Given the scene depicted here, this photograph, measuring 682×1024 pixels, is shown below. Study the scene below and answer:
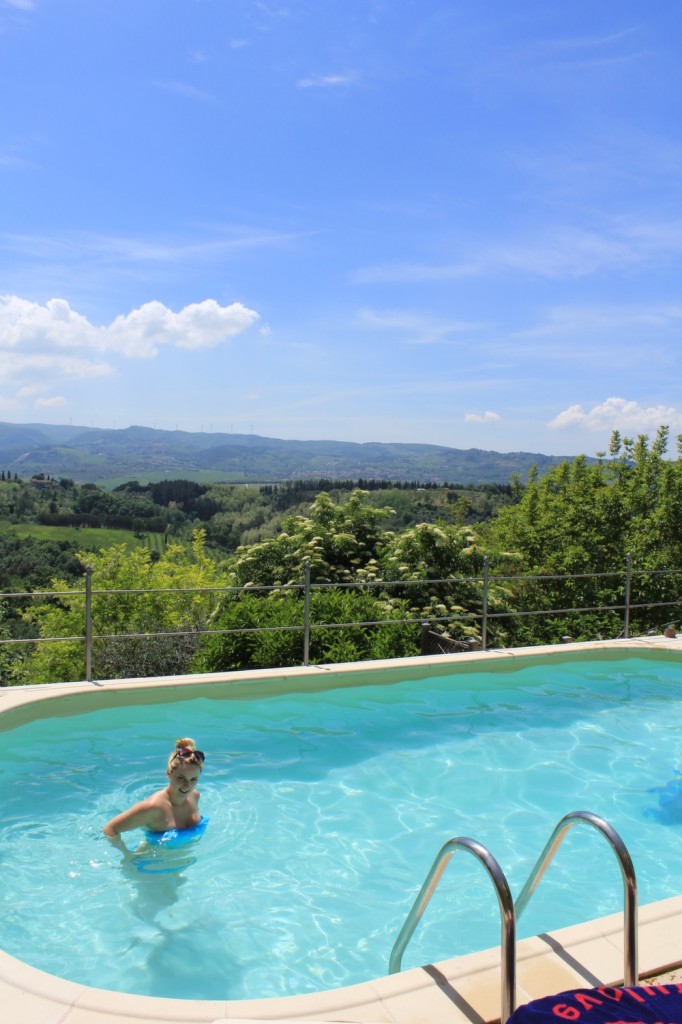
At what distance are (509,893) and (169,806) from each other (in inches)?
101

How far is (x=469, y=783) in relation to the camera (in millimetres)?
5008

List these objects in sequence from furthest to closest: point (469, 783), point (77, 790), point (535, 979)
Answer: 1. point (469, 783)
2. point (77, 790)
3. point (535, 979)

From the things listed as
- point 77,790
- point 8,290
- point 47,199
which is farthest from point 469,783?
point 8,290

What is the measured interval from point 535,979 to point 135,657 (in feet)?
20.6

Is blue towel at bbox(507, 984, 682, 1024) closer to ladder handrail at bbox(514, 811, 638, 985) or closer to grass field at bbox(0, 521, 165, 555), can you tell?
ladder handrail at bbox(514, 811, 638, 985)

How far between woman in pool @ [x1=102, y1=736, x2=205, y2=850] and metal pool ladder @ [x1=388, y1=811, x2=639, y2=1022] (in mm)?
1673

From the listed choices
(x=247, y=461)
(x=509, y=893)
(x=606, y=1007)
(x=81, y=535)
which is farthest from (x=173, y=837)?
(x=247, y=461)

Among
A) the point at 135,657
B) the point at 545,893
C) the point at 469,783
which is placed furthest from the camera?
the point at 135,657

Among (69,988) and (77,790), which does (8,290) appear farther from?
(69,988)

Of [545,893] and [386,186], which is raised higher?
[386,186]

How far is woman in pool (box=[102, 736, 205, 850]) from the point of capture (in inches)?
A: 153

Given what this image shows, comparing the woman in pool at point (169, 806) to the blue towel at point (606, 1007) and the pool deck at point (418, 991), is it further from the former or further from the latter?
the blue towel at point (606, 1007)

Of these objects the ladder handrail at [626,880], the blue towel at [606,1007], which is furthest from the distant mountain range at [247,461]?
the blue towel at [606,1007]

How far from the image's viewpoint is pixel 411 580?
8.46 meters
